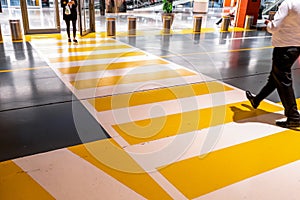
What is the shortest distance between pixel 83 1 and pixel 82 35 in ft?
4.52

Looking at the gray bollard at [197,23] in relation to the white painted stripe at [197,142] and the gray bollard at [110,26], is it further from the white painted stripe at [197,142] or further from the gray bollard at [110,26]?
the white painted stripe at [197,142]

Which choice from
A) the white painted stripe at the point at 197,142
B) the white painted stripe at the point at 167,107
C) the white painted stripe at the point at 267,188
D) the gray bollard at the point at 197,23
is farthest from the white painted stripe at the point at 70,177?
the gray bollard at the point at 197,23

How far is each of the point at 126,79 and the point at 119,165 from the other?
325 centimetres

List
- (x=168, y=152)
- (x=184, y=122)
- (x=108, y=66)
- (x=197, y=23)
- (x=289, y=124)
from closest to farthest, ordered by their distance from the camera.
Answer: (x=168, y=152)
(x=289, y=124)
(x=184, y=122)
(x=108, y=66)
(x=197, y=23)

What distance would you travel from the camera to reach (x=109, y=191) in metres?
2.73

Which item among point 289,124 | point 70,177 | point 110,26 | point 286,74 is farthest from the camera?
point 110,26

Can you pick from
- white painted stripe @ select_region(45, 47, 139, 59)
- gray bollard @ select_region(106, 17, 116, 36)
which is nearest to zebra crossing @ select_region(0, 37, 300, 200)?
white painted stripe @ select_region(45, 47, 139, 59)

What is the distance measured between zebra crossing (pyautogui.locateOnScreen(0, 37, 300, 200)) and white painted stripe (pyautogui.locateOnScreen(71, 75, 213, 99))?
0.07ft

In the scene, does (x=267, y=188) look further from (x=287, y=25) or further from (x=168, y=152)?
(x=287, y=25)

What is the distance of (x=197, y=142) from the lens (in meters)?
3.68

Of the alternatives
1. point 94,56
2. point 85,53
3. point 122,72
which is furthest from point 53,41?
point 122,72

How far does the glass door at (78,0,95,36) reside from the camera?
35.2ft

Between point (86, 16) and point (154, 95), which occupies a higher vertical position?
point (86, 16)

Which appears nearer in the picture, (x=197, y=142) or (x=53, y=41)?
(x=197, y=142)
